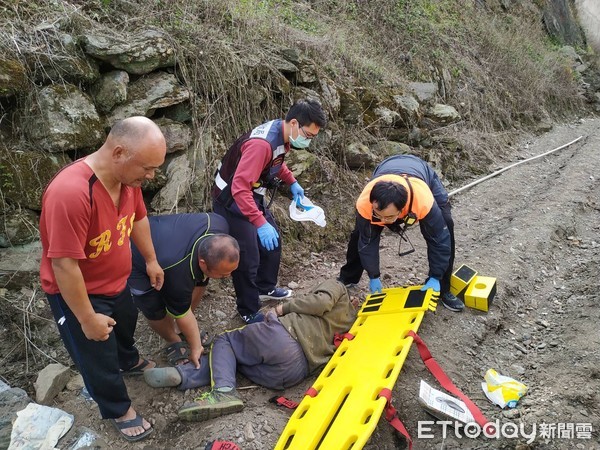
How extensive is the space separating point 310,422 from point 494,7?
36.9ft

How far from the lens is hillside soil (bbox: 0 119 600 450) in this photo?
2291 millimetres

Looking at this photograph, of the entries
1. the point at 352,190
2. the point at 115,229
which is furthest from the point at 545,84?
the point at 115,229

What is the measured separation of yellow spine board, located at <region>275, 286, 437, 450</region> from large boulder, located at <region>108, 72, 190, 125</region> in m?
2.09

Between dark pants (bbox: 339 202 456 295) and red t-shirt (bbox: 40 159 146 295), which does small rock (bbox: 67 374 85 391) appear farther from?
dark pants (bbox: 339 202 456 295)

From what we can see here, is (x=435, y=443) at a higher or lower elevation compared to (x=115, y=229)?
lower

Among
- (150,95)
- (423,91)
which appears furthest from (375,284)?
A: (423,91)

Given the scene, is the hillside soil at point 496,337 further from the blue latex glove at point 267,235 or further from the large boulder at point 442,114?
the large boulder at point 442,114

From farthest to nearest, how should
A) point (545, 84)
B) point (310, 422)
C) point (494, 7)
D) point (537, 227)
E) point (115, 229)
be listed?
point (494, 7) < point (545, 84) < point (537, 227) < point (310, 422) < point (115, 229)

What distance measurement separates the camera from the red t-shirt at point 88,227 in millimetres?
1619

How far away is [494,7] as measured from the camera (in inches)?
421

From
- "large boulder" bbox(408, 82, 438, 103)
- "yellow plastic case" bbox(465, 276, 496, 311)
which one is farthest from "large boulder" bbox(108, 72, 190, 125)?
"large boulder" bbox(408, 82, 438, 103)

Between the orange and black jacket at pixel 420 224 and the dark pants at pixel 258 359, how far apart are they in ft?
2.56

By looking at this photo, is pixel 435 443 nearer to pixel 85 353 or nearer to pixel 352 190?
pixel 85 353

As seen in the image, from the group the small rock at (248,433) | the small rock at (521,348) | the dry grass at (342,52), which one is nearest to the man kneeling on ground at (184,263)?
the small rock at (248,433)
